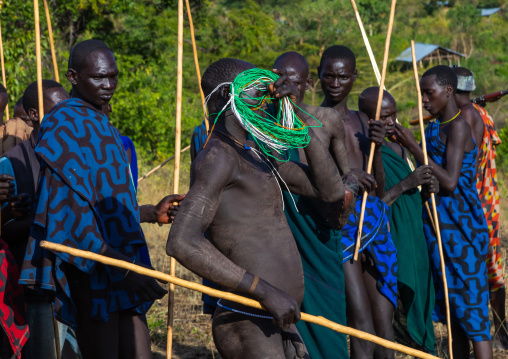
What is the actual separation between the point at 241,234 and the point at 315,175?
43 cm

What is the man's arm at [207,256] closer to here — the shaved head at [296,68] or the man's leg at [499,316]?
the shaved head at [296,68]

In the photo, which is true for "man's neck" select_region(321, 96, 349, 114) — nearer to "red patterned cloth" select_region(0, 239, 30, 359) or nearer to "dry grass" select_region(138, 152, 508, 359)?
"dry grass" select_region(138, 152, 508, 359)

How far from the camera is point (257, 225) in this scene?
2506 millimetres

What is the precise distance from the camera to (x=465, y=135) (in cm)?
425

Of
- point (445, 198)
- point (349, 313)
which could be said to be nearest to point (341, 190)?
point (349, 313)

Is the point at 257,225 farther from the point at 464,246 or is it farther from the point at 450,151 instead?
the point at 464,246

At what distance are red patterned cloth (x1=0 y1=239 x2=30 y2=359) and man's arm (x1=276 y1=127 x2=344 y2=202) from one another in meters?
1.30

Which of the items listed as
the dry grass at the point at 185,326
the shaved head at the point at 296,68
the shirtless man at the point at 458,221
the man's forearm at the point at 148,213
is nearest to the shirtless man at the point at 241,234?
the man's forearm at the point at 148,213

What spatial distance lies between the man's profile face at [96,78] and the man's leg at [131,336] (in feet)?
3.14

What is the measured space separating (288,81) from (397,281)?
1978mm

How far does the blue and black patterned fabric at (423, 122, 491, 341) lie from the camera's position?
427 centimetres

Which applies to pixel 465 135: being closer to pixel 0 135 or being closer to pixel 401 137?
pixel 401 137

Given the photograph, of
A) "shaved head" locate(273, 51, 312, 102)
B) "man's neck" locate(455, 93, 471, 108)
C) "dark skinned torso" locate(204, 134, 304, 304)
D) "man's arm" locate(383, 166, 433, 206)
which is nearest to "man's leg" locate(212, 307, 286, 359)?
"dark skinned torso" locate(204, 134, 304, 304)

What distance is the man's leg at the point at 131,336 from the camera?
2.99 metres
